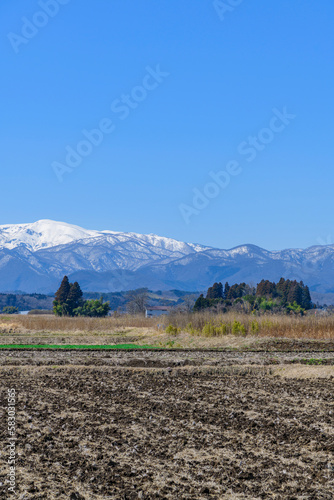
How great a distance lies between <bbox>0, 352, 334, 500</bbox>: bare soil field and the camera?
8.36 meters

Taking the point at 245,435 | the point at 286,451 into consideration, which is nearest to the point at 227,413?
the point at 245,435

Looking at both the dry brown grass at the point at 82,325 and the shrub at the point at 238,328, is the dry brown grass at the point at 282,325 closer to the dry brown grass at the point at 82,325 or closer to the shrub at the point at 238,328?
the shrub at the point at 238,328

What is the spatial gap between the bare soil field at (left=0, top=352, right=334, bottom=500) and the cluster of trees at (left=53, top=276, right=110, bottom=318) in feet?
222

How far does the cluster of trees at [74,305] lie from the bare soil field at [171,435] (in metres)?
67.7

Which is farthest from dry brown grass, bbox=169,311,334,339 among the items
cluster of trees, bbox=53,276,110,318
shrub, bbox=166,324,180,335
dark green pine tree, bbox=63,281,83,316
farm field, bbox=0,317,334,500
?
dark green pine tree, bbox=63,281,83,316

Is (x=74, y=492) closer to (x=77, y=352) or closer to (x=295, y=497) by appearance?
(x=295, y=497)

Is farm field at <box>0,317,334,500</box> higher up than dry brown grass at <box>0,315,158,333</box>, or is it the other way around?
dry brown grass at <box>0,315,158,333</box>

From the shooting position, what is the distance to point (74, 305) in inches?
3593

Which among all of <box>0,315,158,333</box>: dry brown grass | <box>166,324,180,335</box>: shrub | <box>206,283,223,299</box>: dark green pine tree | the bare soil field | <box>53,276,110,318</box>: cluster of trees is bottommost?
the bare soil field

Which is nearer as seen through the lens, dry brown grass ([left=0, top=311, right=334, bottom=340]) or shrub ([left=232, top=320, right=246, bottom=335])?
dry brown grass ([left=0, top=311, right=334, bottom=340])

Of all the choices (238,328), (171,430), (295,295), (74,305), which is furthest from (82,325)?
(295,295)

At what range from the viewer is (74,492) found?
7.98 metres

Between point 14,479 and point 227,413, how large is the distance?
18.7 feet

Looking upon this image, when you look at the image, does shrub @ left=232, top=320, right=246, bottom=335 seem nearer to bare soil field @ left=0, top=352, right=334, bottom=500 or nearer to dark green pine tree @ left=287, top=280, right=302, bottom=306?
bare soil field @ left=0, top=352, right=334, bottom=500
